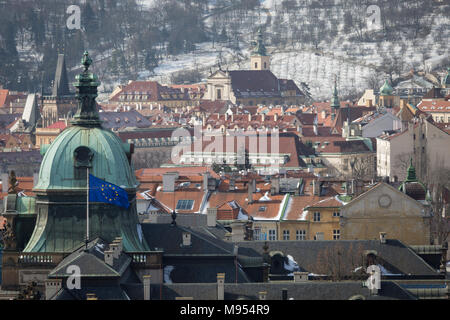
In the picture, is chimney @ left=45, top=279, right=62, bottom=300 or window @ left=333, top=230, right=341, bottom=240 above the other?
chimney @ left=45, top=279, right=62, bottom=300

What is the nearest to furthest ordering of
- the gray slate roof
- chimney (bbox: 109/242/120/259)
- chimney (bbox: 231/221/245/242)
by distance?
chimney (bbox: 109/242/120/259), the gray slate roof, chimney (bbox: 231/221/245/242)

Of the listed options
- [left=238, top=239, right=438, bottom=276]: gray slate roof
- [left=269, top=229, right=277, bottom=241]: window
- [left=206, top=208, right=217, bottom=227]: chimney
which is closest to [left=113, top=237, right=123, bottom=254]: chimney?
[left=238, top=239, right=438, bottom=276]: gray slate roof

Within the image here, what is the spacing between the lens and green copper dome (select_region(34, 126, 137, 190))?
5922 centimetres

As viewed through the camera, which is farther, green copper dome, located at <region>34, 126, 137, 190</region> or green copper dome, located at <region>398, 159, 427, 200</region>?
green copper dome, located at <region>398, 159, 427, 200</region>

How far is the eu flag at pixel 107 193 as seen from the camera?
58.0m

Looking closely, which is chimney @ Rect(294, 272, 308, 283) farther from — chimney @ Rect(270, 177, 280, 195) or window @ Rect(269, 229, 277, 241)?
chimney @ Rect(270, 177, 280, 195)

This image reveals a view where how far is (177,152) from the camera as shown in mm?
162000

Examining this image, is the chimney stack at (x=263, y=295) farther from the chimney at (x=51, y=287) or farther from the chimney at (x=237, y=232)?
the chimney at (x=237, y=232)

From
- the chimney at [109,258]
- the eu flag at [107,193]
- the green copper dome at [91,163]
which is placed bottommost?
the chimney at [109,258]

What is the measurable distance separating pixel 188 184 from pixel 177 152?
210ft

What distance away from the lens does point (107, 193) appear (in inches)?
2290

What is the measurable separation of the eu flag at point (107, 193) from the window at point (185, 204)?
33.0 metres

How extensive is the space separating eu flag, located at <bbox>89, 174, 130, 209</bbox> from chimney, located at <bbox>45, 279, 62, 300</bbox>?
6570 mm

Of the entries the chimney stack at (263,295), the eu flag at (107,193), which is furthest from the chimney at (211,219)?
the chimney stack at (263,295)
